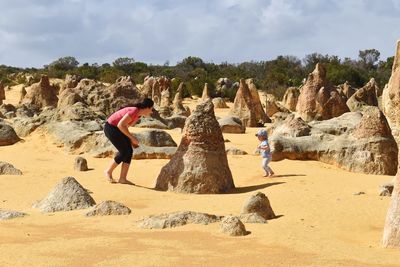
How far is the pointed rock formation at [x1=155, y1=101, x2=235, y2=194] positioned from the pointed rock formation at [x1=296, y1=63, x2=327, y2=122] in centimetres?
1243

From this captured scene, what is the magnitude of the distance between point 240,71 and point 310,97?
3747cm

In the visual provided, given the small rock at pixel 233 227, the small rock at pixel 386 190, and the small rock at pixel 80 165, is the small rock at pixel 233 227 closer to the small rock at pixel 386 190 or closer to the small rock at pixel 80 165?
the small rock at pixel 386 190

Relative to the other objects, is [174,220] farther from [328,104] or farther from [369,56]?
[369,56]

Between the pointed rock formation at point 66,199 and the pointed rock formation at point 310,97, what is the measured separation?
48.3ft

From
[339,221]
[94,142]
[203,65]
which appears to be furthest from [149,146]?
[203,65]

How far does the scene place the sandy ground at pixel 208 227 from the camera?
16.4ft

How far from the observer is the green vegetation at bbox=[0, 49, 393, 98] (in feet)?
152

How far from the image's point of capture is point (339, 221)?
689cm

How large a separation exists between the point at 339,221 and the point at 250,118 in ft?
52.0

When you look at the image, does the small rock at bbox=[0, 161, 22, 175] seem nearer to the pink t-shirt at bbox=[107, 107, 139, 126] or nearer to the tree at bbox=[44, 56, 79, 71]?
the pink t-shirt at bbox=[107, 107, 139, 126]

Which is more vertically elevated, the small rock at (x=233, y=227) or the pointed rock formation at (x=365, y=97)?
the pointed rock formation at (x=365, y=97)

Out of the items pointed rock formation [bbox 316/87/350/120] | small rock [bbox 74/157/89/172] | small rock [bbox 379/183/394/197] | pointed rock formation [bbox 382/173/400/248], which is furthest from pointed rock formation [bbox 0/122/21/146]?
pointed rock formation [bbox 382/173/400/248]

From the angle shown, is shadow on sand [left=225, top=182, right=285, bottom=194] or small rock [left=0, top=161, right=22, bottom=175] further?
small rock [left=0, top=161, right=22, bottom=175]

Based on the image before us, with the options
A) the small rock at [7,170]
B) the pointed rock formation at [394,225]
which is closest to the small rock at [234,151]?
the small rock at [7,170]
